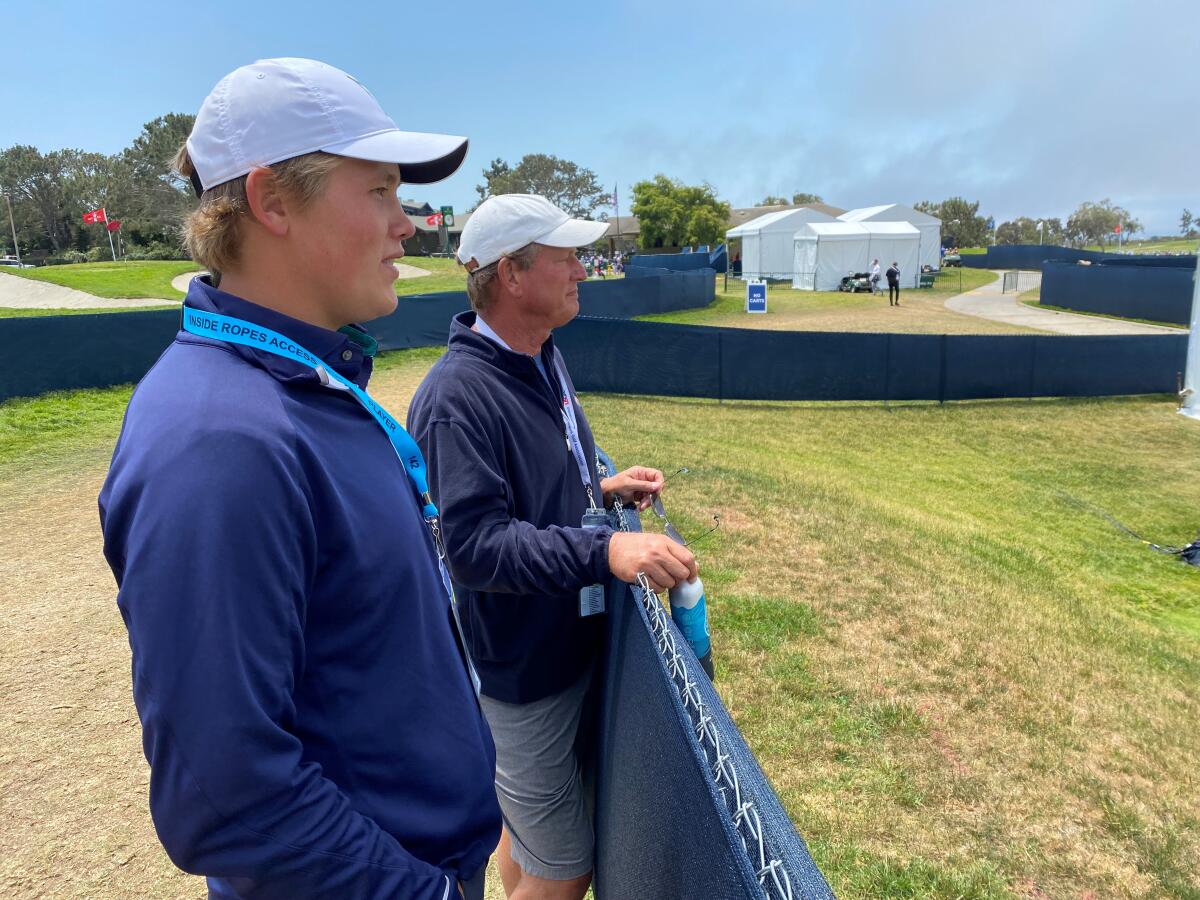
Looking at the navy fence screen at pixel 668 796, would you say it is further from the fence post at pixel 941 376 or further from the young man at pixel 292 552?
the fence post at pixel 941 376

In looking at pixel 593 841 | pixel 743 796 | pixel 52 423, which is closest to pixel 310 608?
pixel 743 796

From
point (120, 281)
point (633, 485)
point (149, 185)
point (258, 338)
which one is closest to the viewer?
point (258, 338)

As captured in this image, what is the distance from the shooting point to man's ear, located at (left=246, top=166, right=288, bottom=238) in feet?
4.04

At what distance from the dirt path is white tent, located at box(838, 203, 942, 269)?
36.7 meters

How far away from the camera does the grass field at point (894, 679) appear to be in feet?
10.6

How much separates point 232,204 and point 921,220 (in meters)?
49.6

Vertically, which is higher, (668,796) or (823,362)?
(668,796)

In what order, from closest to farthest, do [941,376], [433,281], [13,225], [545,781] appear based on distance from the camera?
[545,781], [941,376], [433,281], [13,225]

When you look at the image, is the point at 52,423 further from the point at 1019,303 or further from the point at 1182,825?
the point at 1019,303

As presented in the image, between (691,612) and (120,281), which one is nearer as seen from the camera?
(691,612)

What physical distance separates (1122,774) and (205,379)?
447 centimetres

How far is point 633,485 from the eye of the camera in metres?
2.64

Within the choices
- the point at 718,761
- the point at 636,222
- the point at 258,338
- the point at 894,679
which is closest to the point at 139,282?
the point at 894,679

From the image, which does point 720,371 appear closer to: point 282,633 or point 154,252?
point 282,633
